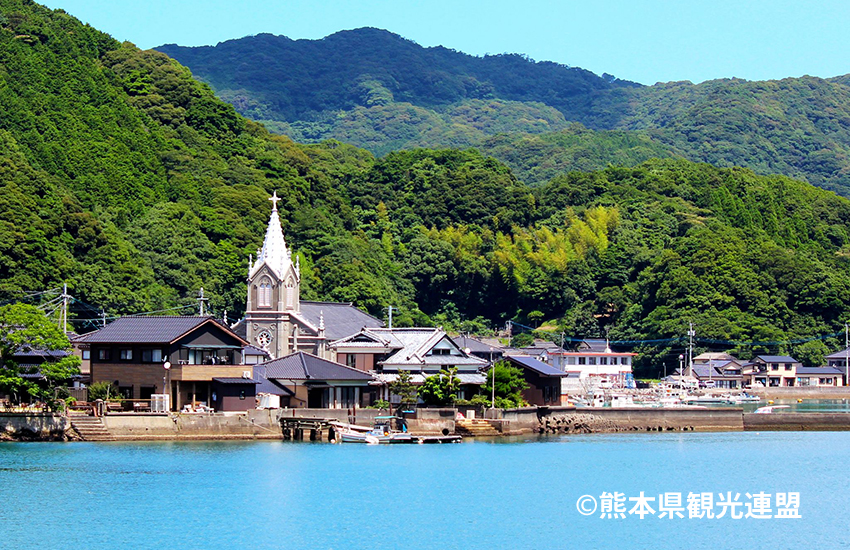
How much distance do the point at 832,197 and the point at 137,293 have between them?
96.4m

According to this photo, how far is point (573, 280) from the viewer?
130375 millimetres

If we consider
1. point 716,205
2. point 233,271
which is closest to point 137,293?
point 233,271

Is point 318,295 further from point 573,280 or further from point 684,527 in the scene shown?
point 684,527

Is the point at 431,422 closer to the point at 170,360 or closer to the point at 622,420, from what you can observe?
the point at 170,360

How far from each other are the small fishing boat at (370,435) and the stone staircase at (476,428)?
3.49 metres

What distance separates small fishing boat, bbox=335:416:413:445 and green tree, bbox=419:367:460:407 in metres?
2.84

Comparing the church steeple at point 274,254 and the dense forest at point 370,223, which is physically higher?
the dense forest at point 370,223

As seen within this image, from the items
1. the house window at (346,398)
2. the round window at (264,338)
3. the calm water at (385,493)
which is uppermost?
the round window at (264,338)

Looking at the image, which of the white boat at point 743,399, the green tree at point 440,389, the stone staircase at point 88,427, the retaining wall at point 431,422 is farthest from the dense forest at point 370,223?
the retaining wall at point 431,422

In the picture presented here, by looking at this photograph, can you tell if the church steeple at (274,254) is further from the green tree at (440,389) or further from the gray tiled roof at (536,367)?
the green tree at (440,389)

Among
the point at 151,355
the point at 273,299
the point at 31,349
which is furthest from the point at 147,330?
the point at 273,299

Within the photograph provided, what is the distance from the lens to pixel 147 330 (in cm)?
5397

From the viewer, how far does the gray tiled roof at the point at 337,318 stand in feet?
232

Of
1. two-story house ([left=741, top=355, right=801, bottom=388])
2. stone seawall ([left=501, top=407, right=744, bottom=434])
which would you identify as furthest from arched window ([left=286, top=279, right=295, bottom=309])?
two-story house ([left=741, top=355, right=801, bottom=388])
